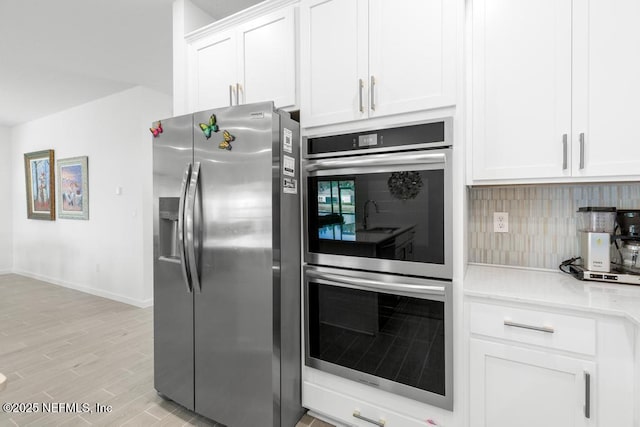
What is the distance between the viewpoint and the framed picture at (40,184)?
5090 mm

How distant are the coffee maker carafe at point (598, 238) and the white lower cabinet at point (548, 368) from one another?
458 mm

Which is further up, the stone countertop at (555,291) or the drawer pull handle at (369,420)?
the stone countertop at (555,291)

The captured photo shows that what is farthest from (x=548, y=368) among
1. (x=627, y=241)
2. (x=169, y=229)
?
(x=169, y=229)

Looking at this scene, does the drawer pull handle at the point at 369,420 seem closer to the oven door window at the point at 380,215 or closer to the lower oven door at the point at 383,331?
the lower oven door at the point at 383,331

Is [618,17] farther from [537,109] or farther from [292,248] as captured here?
[292,248]

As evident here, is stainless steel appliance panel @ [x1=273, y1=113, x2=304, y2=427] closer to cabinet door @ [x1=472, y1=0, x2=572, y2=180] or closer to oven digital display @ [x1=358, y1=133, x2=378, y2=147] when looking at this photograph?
oven digital display @ [x1=358, y1=133, x2=378, y2=147]

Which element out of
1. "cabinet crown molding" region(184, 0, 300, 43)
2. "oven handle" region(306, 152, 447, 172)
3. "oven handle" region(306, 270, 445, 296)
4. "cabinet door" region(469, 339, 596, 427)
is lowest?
"cabinet door" region(469, 339, 596, 427)

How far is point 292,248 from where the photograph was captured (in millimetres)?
1748

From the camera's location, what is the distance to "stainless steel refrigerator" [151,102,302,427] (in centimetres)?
159

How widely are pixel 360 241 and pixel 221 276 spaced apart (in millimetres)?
794

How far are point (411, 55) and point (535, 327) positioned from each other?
134 centimetres

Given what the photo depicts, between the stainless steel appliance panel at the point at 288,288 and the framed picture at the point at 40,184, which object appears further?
the framed picture at the point at 40,184

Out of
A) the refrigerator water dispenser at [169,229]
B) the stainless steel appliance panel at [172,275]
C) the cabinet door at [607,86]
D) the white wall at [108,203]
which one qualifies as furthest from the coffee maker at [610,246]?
the white wall at [108,203]

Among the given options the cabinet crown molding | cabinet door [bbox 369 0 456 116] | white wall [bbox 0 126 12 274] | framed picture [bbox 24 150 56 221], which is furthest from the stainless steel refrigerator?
white wall [bbox 0 126 12 274]
